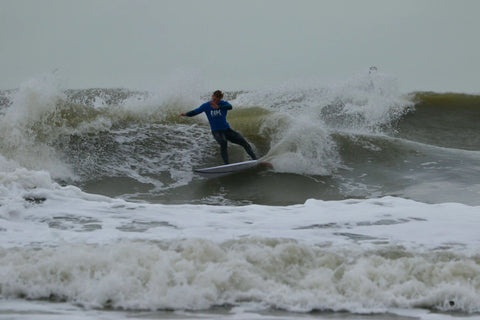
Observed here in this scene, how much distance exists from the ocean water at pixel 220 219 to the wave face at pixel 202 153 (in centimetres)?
4

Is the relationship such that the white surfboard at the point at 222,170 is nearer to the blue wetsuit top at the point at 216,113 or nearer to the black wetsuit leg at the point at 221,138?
the black wetsuit leg at the point at 221,138

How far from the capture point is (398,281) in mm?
4559

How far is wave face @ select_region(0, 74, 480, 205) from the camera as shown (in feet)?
32.0

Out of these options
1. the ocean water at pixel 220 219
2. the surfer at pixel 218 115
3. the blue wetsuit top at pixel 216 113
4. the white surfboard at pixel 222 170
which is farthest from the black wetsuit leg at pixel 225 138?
the ocean water at pixel 220 219

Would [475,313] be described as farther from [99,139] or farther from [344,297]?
[99,139]

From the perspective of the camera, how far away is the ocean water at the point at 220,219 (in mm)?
4250

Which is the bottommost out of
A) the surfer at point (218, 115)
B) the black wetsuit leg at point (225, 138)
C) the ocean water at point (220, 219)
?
the ocean water at point (220, 219)

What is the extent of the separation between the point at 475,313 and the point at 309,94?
41.6 ft

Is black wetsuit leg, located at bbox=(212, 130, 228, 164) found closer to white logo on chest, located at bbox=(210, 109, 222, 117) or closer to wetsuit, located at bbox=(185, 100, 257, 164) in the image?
wetsuit, located at bbox=(185, 100, 257, 164)

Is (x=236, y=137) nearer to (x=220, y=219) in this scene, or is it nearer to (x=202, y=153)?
(x=202, y=153)

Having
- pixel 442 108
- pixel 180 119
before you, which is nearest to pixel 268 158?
pixel 180 119

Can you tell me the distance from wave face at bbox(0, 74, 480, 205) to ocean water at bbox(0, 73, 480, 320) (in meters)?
0.04

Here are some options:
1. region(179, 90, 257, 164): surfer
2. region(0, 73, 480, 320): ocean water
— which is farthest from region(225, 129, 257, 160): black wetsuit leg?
region(0, 73, 480, 320): ocean water

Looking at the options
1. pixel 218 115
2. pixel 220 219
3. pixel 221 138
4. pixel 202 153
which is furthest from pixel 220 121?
pixel 220 219
